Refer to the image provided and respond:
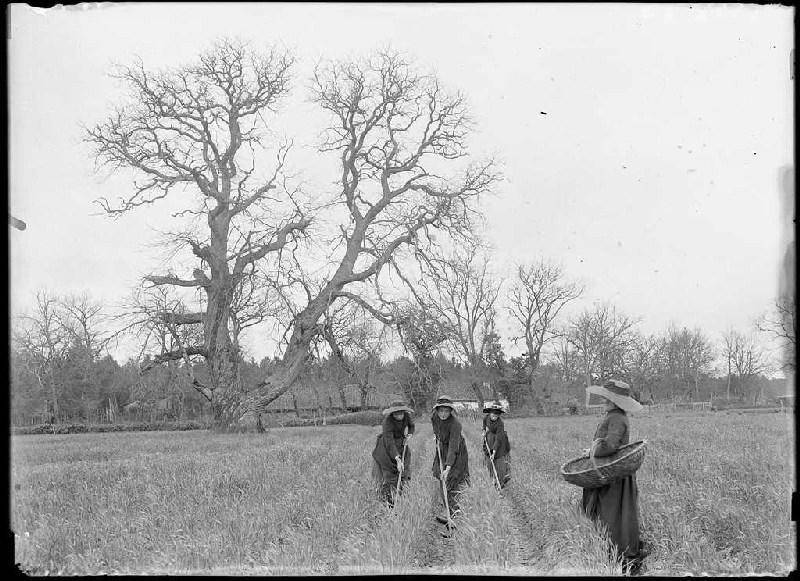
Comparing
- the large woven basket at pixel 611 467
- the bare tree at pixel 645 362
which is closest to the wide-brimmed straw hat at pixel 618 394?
the large woven basket at pixel 611 467

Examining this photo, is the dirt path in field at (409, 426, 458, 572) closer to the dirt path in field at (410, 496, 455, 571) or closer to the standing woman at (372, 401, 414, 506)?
the dirt path in field at (410, 496, 455, 571)

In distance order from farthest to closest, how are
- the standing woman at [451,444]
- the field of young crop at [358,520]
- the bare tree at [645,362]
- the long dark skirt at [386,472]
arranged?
the bare tree at [645,362] < the long dark skirt at [386,472] < the standing woman at [451,444] < the field of young crop at [358,520]

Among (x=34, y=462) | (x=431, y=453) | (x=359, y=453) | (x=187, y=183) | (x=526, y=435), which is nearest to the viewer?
(x=34, y=462)

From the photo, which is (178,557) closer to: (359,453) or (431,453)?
(359,453)

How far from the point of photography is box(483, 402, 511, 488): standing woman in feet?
37.4

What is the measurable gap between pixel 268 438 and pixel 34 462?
27.6 feet

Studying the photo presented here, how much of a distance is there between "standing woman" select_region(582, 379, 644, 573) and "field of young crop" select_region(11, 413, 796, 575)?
0.71ft

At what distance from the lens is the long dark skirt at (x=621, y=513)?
19.6 ft

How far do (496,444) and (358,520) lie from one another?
4.41 m

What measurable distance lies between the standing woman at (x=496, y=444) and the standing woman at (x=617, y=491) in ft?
16.8

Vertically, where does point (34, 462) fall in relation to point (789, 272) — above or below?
below

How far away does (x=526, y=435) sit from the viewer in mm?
24422

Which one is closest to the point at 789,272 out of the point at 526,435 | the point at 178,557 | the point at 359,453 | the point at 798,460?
the point at 798,460

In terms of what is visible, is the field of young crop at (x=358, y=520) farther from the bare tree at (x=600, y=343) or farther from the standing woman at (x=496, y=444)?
the bare tree at (x=600, y=343)
